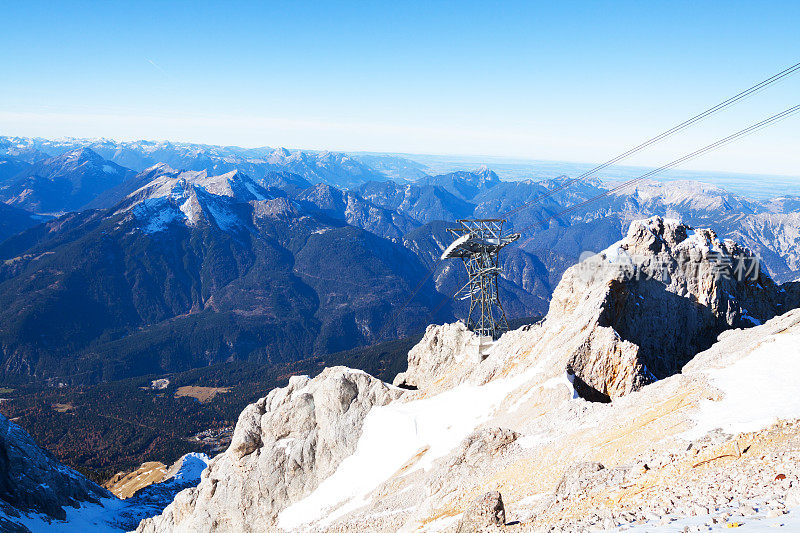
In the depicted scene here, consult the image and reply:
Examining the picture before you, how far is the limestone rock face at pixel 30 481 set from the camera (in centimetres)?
8619

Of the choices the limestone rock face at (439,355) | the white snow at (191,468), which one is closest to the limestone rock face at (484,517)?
the limestone rock face at (439,355)

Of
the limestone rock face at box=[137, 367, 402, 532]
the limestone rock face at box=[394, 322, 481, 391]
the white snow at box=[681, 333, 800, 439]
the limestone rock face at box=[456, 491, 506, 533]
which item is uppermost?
the white snow at box=[681, 333, 800, 439]

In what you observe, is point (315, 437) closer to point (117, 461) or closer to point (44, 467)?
point (44, 467)

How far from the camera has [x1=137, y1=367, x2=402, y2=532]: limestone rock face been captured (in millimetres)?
55719

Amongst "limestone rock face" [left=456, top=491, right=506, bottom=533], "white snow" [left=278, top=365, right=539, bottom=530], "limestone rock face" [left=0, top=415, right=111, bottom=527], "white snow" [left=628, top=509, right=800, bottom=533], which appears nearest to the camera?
"white snow" [left=628, top=509, right=800, bottom=533]

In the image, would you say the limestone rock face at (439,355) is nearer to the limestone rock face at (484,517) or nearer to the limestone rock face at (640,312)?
the limestone rock face at (640,312)

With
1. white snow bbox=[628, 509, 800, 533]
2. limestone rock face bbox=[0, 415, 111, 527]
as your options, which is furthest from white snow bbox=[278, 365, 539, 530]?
limestone rock face bbox=[0, 415, 111, 527]

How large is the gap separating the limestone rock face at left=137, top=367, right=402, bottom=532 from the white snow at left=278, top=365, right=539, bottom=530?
2335 millimetres

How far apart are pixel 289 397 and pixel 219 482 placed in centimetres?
1377

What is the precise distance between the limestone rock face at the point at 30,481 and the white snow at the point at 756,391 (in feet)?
347

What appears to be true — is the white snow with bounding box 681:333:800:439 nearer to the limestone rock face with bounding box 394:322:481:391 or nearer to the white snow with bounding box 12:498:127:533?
the limestone rock face with bounding box 394:322:481:391

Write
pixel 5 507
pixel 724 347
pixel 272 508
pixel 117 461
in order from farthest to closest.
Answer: pixel 117 461 → pixel 5 507 → pixel 272 508 → pixel 724 347

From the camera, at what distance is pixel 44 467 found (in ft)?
313

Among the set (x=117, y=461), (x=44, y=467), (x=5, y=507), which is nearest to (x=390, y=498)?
(x=5, y=507)
